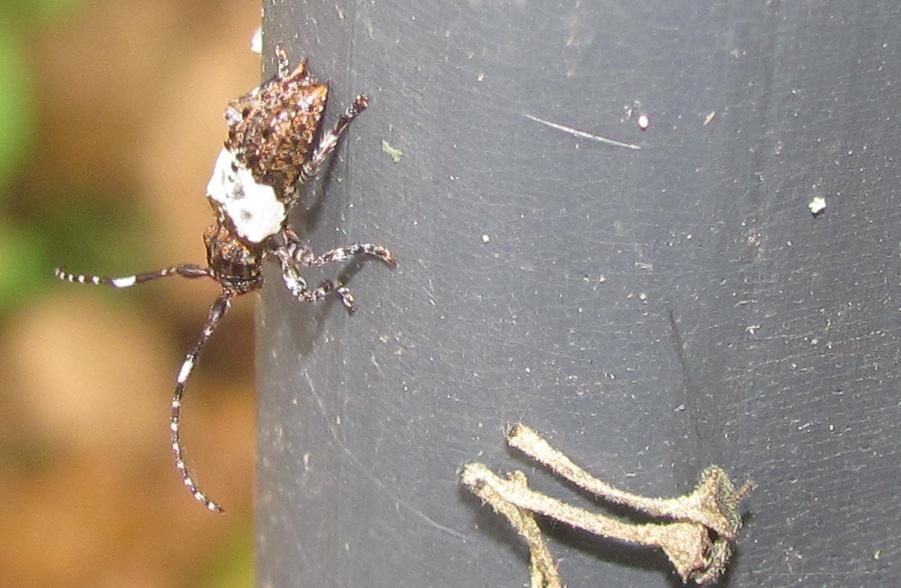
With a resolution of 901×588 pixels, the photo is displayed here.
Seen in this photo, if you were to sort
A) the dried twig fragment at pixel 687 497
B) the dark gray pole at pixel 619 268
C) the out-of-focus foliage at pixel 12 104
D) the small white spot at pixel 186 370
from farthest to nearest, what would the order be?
1. the out-of-focus foliage at pixel 12 104
2. the small white spot at pixel 186 370
3. the dried twig fragment at pixel 687 497
4. the dark gray pole at pixel 619 268

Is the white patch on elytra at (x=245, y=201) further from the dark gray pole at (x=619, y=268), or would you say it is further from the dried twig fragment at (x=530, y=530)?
the dried twig fragment at (x=530, y=530)

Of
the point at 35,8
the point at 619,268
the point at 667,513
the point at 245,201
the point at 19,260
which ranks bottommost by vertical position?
the point at 667,513

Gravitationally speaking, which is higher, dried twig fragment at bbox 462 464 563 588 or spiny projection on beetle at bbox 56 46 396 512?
spiny projection on beetle at bbox 56 46 396 512

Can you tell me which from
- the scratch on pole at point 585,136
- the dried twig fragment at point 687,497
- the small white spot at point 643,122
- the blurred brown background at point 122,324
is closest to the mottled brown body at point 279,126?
the scratch on pole at point 585,136

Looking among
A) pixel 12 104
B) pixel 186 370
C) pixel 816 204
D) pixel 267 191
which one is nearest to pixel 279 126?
pixel 267 191

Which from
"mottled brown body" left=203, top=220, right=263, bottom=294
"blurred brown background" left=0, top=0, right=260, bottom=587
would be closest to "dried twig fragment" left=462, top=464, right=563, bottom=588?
"mottled brown body" left=203, top=220, right=263, bottom=294

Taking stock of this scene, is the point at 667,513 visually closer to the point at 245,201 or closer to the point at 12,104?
the point at 245,201

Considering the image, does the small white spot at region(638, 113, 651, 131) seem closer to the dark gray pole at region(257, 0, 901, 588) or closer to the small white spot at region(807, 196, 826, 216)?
the dark gray pole at region(257, 0, 901, 588)
